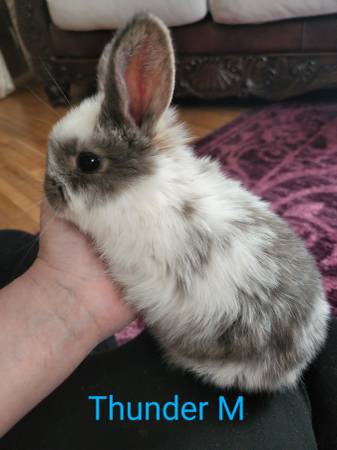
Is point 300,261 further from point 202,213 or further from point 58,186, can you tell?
point 58,186

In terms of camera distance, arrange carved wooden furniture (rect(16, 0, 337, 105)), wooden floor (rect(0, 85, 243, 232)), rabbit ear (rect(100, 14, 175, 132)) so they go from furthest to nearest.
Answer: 1. carved wooden furniture (rect(16, 0, 337, 105))
2. wooden floor (rect(0, 85, 243, 232))
3. rabbit ear (rect(100, 14, 175, 132))

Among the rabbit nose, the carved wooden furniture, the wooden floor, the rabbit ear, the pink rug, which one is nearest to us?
the rabbit ear

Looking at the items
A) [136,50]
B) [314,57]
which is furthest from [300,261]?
[314,57]

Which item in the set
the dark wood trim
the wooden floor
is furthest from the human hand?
the dark wood trim

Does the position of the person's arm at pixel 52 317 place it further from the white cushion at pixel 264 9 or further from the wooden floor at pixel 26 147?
the white cushion at pixel 264 9

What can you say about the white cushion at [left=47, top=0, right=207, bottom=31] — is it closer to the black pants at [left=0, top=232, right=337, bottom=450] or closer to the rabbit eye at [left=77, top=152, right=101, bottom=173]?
the rabbit eye at [left=77, top=152, right=101, bottom=173]

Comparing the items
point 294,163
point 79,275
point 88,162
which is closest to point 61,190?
point 88,162

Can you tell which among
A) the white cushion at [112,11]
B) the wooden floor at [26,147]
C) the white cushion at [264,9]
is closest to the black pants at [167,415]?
the wooden floor at [26,147]

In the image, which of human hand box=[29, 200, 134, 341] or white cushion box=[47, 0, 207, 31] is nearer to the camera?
human hand box=[29, 200, 134, 341]
